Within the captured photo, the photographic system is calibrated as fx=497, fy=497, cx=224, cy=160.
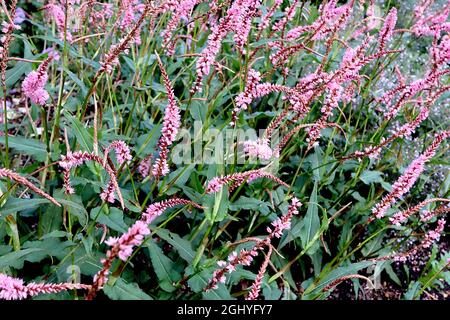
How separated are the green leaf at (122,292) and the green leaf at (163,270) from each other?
0.20 m

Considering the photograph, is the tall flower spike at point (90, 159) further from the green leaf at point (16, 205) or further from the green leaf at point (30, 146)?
the green leaf at point (30, 146)

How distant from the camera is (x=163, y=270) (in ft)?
5.71

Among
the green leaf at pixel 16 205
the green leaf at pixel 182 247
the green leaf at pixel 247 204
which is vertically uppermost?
the green leaf at pixel 16 205

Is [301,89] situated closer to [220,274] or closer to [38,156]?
[220,274]

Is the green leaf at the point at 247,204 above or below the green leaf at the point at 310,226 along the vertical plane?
above

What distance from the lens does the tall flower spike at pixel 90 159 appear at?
4.08 ft

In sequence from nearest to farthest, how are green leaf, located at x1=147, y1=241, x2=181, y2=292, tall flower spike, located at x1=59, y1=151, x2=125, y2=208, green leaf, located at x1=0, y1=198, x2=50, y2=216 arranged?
tall flower spike, located at x1=59, y1=151, x2=125, y2=208
green leaf, located at x1=0, y1=198, x2=50, y2=216
green leaf, located at x1=147, y1=241, x2=181, y2=292

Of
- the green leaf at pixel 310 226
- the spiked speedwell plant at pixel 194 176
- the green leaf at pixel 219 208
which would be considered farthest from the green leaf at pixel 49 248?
the green leaf at pixel 310 226

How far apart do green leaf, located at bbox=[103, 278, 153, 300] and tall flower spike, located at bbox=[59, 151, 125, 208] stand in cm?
26

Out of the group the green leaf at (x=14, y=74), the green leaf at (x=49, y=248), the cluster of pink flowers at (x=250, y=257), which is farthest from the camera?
the green leaf at (x=14, y=74)

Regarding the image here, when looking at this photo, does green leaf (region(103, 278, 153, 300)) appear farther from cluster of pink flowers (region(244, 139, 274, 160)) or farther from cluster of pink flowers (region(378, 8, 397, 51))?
cluster of pink flowers (region(378, 8, 397, 51))

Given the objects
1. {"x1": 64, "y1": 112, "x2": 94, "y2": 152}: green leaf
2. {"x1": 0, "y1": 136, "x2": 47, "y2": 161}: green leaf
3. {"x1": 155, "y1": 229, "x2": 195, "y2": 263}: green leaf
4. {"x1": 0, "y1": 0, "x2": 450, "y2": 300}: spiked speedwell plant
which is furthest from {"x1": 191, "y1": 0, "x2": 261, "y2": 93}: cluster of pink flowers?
{"x1": 0, "y1": 136, "x2": 47, "y2": 161}: green leaf

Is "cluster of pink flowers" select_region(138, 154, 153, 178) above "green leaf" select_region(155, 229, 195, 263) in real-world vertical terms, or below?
above

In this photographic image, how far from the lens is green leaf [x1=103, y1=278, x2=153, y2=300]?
1451mm
